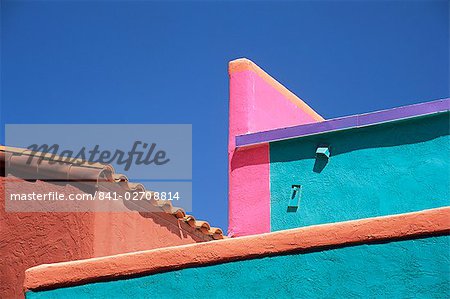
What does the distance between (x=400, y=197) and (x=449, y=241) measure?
4288 mm

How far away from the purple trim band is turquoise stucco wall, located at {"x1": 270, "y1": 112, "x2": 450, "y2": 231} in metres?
0.08

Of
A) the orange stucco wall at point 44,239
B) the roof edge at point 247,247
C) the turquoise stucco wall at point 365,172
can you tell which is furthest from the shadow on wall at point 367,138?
the roof edge at point 247,247

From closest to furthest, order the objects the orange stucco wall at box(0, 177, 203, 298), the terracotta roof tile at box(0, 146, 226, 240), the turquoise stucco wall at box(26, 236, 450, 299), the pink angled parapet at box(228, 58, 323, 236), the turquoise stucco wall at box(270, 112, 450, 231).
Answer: the turquoise stucco wall at box(26, 236, 450, 299), the orange stucco wall at box(0, 177, 203, 298), the terracotta roof tile at box(0, 146, 226, 240), the turquoise stucco wall at box(270, 112, 450, 231), the pink angled parapet at box(228, 58, 323, 236)

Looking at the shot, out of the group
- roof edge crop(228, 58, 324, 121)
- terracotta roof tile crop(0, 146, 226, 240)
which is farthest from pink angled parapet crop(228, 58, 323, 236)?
terracotta roof tile crop(0, 146, 226, 240)

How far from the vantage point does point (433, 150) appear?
334 inches

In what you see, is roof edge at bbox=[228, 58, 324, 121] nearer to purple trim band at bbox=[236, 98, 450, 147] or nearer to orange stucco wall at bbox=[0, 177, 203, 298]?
purple trim band at bbox=[236, 98, 450, 147]

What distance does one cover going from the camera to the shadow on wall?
8.52m

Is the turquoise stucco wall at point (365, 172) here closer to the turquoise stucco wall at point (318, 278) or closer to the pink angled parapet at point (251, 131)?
the pink angled parapet at point (251, 131)

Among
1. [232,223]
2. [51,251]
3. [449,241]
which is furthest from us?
[232,223]

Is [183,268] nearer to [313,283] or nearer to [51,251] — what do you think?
[313,283]

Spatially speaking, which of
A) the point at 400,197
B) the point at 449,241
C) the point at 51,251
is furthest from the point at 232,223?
the point at 449,241

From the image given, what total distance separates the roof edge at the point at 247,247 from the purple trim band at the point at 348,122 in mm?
4189

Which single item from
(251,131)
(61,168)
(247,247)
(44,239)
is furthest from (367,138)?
(247,247)

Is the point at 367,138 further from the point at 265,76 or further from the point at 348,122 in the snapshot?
the point at 265,76
